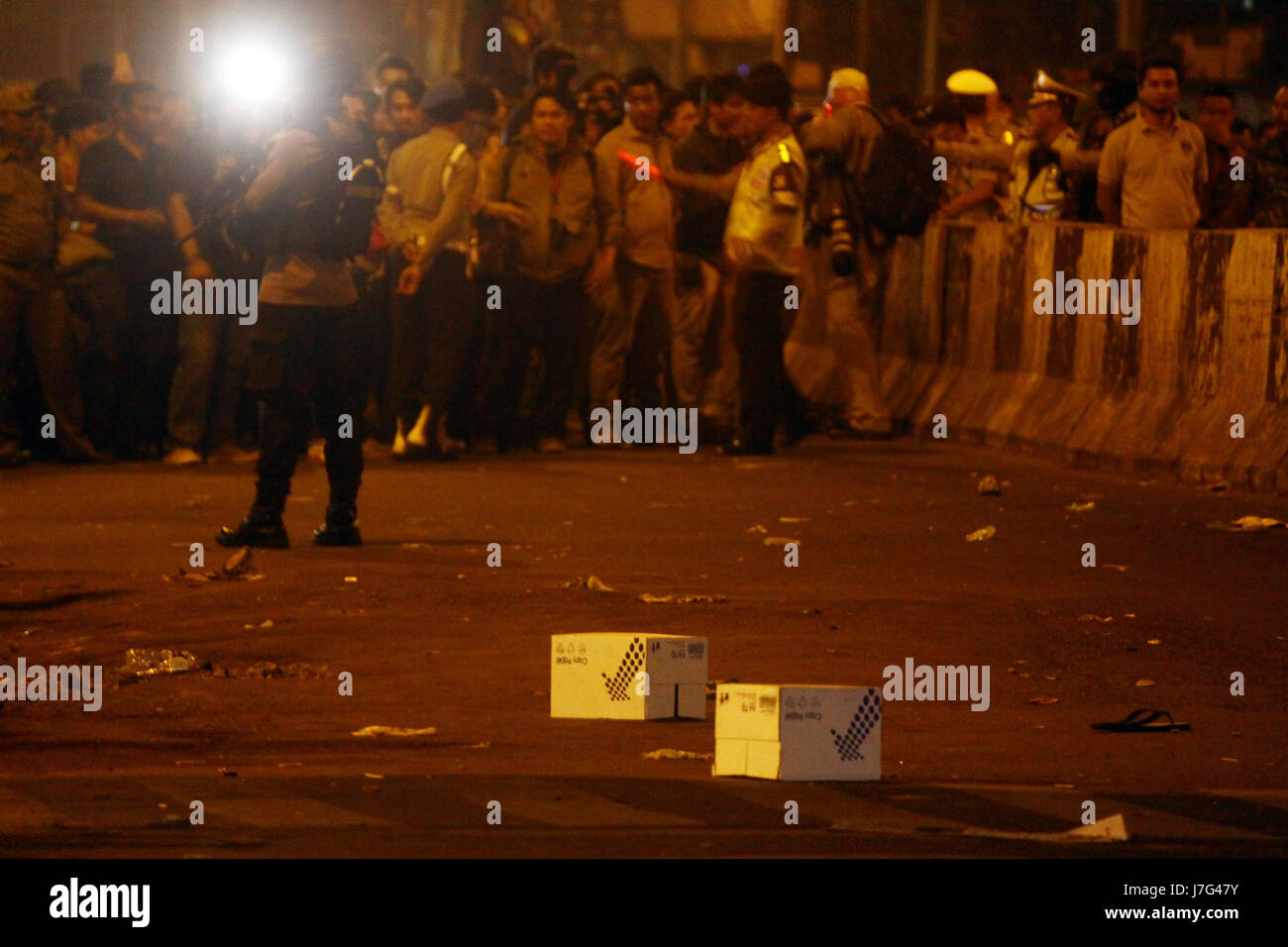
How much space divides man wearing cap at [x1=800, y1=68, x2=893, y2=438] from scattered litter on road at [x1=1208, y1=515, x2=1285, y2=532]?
507cm

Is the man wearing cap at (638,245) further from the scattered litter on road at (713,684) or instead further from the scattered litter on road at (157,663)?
the scattered litter on road at (713,684)

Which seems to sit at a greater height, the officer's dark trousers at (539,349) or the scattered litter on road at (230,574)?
the officer's dark trousers at (539,349)

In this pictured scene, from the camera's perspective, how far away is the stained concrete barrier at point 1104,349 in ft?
54.4

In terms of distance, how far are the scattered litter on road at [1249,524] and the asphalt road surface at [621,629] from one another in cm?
10

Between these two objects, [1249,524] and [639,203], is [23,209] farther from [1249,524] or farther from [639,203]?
[1249,524]

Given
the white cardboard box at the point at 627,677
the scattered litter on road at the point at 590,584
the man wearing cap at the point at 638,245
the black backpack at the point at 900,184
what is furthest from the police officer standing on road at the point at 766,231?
the white cardboard box at the point at 627,677

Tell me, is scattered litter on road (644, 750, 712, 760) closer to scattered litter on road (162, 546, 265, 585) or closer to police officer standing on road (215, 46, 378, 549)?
scattered litter on road (162, 546, 265, 585)

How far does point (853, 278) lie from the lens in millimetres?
20062

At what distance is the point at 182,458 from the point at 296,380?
4744 millimetres

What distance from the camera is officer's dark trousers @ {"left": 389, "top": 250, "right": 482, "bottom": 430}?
18.4 meters

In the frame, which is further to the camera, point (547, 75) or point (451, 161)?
point (547, 75)

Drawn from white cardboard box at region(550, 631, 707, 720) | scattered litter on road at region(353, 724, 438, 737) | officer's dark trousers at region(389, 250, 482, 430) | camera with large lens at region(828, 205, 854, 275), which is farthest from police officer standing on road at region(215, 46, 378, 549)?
camera with large lens at region(828, 205, 854, 275)

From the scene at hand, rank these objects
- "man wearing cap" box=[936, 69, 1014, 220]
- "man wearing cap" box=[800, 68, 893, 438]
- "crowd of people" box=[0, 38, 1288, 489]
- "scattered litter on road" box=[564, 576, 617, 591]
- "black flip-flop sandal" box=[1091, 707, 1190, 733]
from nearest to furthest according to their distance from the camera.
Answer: "black flip-flop sandal" box=[1091, 707, 1190, 733], "scattered litter on road" box=[564, 576, 617, 591], "crowd of people" box=[0, 38, 1288, 489], "man wearing cap" box=[800, 68, 893, 438], "man wearing cap" box=[936, 69, 1014, 220]

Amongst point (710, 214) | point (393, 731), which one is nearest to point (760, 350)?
point (710, 214)
